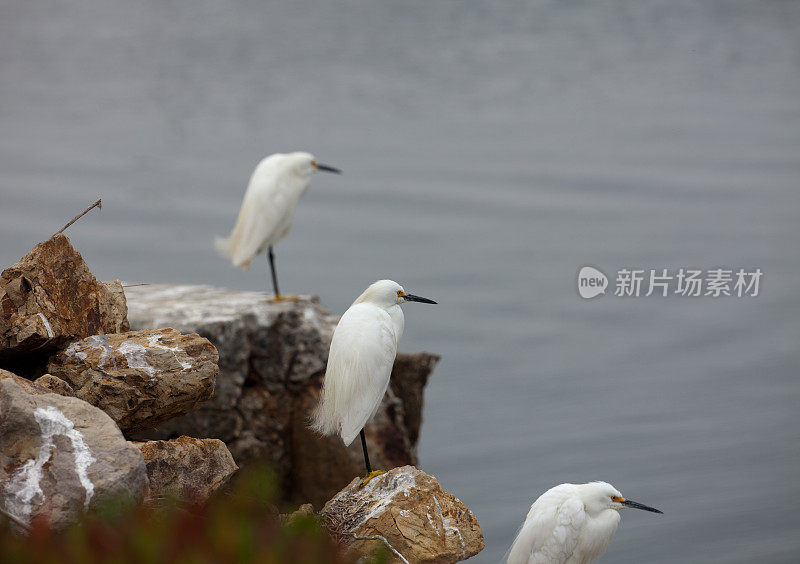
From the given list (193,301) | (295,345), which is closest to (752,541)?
(295,345)

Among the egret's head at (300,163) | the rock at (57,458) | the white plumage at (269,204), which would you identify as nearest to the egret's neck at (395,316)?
the rock at (57,458)

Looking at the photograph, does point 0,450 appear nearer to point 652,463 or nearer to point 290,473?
point 290,473

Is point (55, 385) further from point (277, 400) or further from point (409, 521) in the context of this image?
point (277, 400)

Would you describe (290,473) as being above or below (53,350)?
below

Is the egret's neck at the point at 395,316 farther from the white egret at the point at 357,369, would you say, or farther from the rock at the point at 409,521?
the rock at the point at 409,521

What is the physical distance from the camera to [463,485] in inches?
272

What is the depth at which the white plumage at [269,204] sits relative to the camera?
7613 mm

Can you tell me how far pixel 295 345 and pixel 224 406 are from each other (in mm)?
626

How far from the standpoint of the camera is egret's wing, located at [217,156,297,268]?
761 centimetres

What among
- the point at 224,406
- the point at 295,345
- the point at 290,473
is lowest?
the point at 290,473

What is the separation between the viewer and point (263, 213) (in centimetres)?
761

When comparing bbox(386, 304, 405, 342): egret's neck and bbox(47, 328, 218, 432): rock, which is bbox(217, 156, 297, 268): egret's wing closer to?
bbox(386, 304, 405, 342): egret's neck

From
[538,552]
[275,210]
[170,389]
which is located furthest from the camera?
[275,210]

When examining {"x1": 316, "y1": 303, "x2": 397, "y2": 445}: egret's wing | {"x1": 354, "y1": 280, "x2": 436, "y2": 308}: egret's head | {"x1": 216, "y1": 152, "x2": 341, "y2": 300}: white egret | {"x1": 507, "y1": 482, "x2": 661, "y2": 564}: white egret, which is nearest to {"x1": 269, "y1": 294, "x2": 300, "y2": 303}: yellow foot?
{"x1": 216, "y1": 152, "x2": 341, "y2": 300}: white egret
